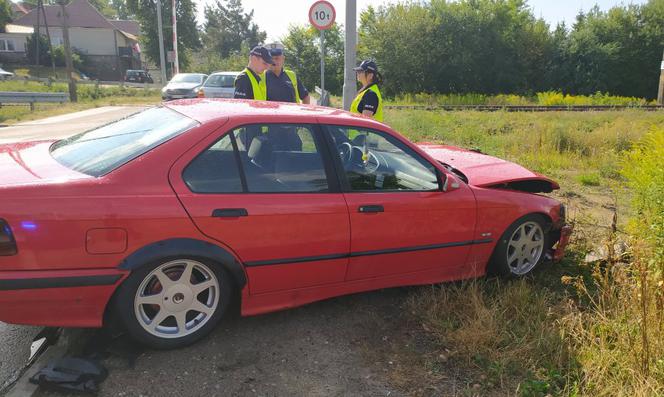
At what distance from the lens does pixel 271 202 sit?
3.18 m

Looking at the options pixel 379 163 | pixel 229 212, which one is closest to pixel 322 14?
pixel 379 163

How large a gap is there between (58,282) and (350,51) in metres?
6.00

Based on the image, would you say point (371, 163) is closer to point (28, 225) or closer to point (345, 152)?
point (345, 152)

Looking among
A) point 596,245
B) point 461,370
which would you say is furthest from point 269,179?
point 596,245

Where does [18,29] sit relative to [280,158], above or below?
above

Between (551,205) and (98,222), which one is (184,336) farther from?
(551,205)

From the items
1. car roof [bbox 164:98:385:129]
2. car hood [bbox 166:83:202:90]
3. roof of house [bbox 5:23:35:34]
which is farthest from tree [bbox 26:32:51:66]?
car roof [bbox 164:98:385:129]

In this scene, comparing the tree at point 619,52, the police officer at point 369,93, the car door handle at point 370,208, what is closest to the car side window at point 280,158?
the car door handle at point 370,208

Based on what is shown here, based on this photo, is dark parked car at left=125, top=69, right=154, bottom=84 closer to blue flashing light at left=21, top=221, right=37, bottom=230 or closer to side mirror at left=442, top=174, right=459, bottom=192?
side mirror at left=442, top=174, right=459, bottom=192

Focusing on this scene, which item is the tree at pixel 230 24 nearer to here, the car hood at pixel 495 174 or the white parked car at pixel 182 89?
the white parked car at pixel 182 89

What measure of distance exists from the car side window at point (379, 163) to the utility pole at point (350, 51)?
4032 millimetres

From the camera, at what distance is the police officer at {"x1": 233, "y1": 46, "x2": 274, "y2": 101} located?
19.6 ft

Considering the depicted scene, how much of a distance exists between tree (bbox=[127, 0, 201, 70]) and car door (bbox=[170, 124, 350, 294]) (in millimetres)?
60627

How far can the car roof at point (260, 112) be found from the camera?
3363 millimetres
